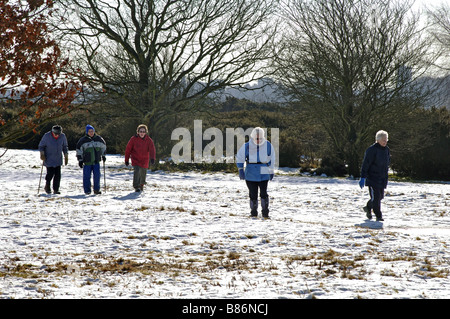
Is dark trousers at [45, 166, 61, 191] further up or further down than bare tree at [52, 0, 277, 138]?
further down

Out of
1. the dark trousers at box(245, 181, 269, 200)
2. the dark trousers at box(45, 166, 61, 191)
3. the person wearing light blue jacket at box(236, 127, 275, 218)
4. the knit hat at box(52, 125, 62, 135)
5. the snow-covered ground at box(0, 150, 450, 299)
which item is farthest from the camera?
the dark trousers at box(45, 166, 61, 191)

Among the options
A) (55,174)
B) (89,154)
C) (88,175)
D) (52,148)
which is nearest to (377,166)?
(89,154)

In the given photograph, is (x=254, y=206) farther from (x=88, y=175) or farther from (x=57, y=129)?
(x=57, y=129)

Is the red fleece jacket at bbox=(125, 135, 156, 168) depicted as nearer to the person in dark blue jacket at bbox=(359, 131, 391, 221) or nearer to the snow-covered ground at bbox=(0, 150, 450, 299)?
the snow-covered ground at bbox=(0, 150, 450, 299)

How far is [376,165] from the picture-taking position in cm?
958

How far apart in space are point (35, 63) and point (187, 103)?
18070mm

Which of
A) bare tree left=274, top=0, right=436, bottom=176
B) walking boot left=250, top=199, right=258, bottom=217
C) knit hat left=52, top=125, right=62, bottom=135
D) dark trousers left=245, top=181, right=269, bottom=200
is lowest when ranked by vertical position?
walking boot left=250, top=199, right=258, bottom=217

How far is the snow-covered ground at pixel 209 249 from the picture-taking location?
4801 mm

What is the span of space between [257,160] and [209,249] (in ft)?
10.5

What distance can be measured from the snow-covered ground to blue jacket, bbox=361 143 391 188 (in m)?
0.83

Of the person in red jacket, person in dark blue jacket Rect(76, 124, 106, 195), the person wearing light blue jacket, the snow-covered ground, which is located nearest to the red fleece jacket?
the person in red jacket

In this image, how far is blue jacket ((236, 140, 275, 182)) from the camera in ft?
31.3

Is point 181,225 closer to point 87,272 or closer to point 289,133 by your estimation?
point 87,272

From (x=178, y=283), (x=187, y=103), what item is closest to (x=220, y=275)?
(x=178, y=283)
